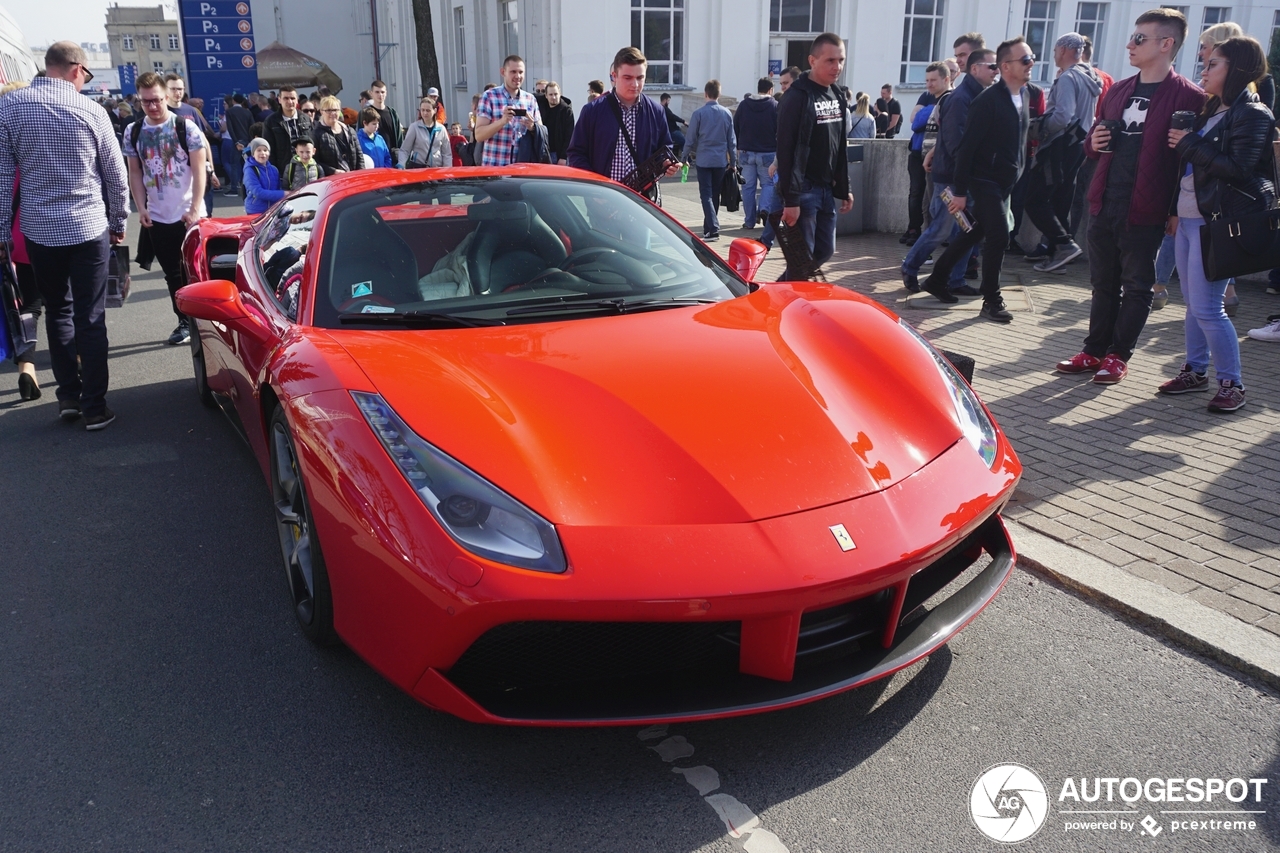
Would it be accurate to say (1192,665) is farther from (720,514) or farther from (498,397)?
(498,397)

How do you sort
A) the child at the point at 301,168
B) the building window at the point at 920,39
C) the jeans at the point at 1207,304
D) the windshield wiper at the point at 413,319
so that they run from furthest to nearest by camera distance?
the building window at the point at 920,39 → the child at the point at 301,168 → the jeans at the point at 1207,304 → the windshield wiper at the point at 413,319

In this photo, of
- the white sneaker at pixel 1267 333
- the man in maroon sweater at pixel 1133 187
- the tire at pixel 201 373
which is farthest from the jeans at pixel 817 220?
the tire at pixel 201 373

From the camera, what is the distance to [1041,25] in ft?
88.6

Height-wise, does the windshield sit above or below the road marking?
above

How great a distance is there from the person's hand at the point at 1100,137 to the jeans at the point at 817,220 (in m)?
1.89

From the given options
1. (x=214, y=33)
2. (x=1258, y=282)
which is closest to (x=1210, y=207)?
(x=1258, y=282)

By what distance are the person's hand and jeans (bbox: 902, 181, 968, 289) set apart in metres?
2.49

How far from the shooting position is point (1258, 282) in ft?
27.6

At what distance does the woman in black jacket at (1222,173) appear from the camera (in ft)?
15.4

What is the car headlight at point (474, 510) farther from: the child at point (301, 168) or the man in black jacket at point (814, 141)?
the child at point (301, 168)

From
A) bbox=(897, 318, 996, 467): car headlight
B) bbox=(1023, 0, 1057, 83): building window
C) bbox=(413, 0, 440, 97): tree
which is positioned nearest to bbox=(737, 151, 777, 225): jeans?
bbox=(897, 318, 996, 467): car headlight

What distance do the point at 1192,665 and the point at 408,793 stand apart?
227cm

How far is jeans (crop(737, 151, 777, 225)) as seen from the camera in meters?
12.0

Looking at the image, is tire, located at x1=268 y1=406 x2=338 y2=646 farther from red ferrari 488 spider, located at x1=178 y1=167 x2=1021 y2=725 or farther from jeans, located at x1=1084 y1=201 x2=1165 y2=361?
jeans, located at x1=1084 y1=201 x2=1165 y2=361
